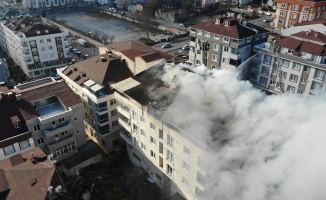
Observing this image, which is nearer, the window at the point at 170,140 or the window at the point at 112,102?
the window at the point at 170,140

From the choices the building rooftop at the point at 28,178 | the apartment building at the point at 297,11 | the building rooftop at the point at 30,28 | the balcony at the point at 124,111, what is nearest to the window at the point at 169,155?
the balcony at the point at 124,111

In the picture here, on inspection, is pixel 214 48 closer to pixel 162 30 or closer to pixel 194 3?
pixel 162 30

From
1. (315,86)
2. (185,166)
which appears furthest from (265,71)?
(185,166)

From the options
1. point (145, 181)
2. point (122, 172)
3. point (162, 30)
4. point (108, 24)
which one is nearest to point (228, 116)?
point (145, 181)

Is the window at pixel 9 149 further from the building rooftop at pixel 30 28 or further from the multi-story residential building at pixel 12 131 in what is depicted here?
the building rooftop at pixel 30 28

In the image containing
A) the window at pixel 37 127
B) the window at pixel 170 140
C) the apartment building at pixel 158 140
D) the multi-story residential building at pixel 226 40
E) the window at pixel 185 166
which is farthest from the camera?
the multi-story residential building at pixel 226 40

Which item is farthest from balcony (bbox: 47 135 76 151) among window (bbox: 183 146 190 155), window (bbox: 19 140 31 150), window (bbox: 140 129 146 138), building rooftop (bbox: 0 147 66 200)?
window (bbox: 183 146 190 155)

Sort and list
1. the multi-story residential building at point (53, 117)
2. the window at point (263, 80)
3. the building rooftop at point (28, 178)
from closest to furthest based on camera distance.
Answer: the building rooftop at point (28, 178), the multi-story residential building at point (53, 117), the window at point (263, 80)
